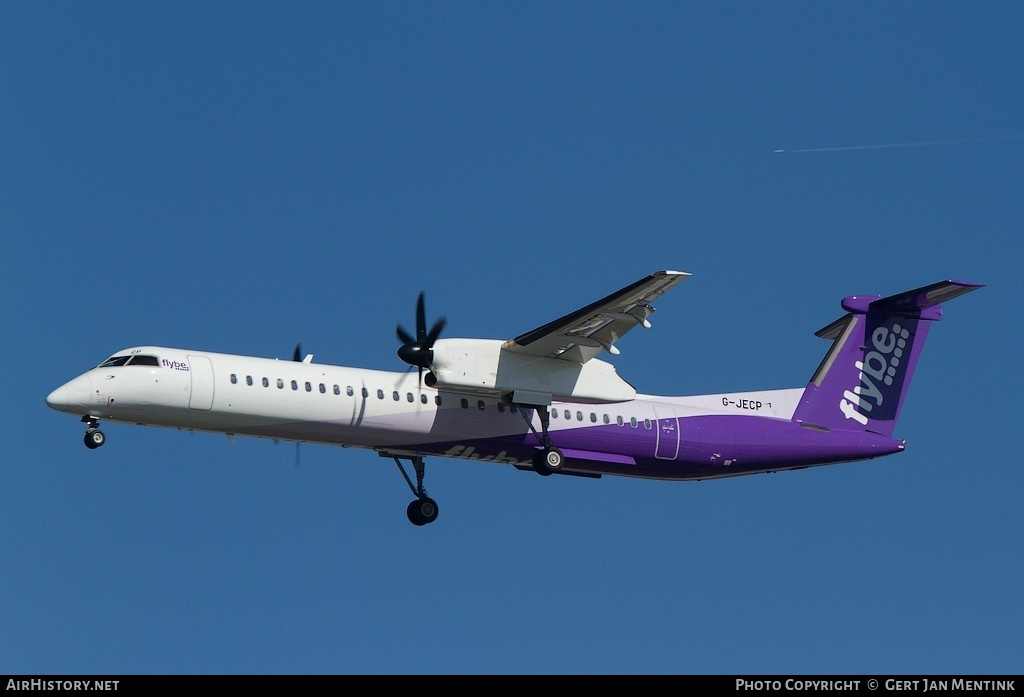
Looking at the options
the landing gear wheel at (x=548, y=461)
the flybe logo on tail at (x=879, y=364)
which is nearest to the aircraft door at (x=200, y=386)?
the landing gear wheel at (x=548, y=461)

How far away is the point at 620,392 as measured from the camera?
2502cm

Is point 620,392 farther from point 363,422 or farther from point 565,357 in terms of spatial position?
point 363,422

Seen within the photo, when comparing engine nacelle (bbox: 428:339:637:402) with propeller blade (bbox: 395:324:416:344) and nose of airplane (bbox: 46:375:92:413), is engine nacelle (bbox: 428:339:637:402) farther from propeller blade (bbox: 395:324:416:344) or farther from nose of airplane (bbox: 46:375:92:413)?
nose of airplane (bbox: 46:375:92:413)

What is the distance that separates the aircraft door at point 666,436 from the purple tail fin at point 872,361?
9.18 feet

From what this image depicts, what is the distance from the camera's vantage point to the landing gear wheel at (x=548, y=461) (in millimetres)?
24969

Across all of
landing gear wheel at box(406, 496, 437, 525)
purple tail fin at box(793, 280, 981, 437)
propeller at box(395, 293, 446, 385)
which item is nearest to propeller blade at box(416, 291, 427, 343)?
propeller at box(395, 293, 446, 385)

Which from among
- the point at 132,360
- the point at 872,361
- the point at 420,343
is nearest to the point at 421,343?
the point at 420,343

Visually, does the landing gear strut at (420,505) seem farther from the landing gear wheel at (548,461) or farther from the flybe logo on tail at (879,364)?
the flybe logo on tail at (879,364)

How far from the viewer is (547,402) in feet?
81.1

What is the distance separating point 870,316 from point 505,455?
781 centimetres
